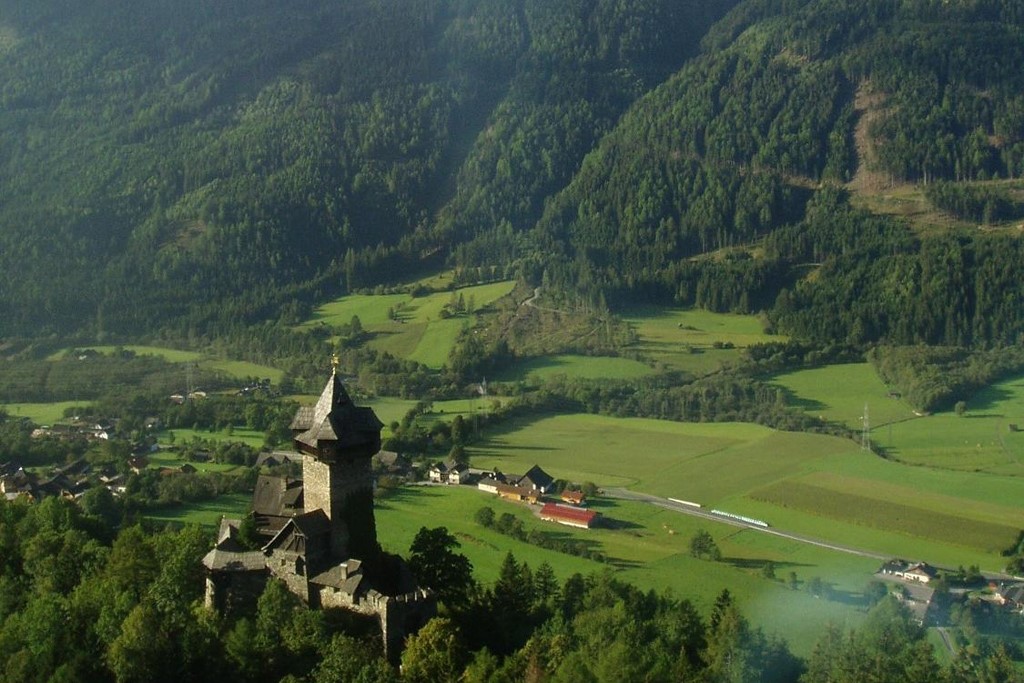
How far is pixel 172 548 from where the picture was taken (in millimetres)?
35719

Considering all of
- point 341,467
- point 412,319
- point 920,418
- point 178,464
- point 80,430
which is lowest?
point 178,464

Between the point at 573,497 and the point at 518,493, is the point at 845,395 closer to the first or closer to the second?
the point at 573,497

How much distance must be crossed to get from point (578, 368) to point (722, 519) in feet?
92.6

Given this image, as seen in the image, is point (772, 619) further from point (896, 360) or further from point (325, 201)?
point (325, 201)

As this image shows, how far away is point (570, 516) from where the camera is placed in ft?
167

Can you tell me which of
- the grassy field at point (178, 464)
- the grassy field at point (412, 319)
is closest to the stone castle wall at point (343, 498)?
the grassy field at point (178, 464)

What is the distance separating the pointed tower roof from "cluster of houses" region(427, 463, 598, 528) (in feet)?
60.9

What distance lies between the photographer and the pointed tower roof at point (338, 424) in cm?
3309

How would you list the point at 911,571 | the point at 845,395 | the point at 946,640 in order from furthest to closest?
the point at 845,395
the point at 911,571
the point at 946,640

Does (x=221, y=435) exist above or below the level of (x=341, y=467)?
below

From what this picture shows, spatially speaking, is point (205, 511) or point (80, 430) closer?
point (205, 511)

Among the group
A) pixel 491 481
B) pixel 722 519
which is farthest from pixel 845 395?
pixel 491 481

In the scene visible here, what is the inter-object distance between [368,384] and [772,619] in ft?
144

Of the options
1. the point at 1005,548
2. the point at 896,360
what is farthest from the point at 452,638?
the point at 896,360
